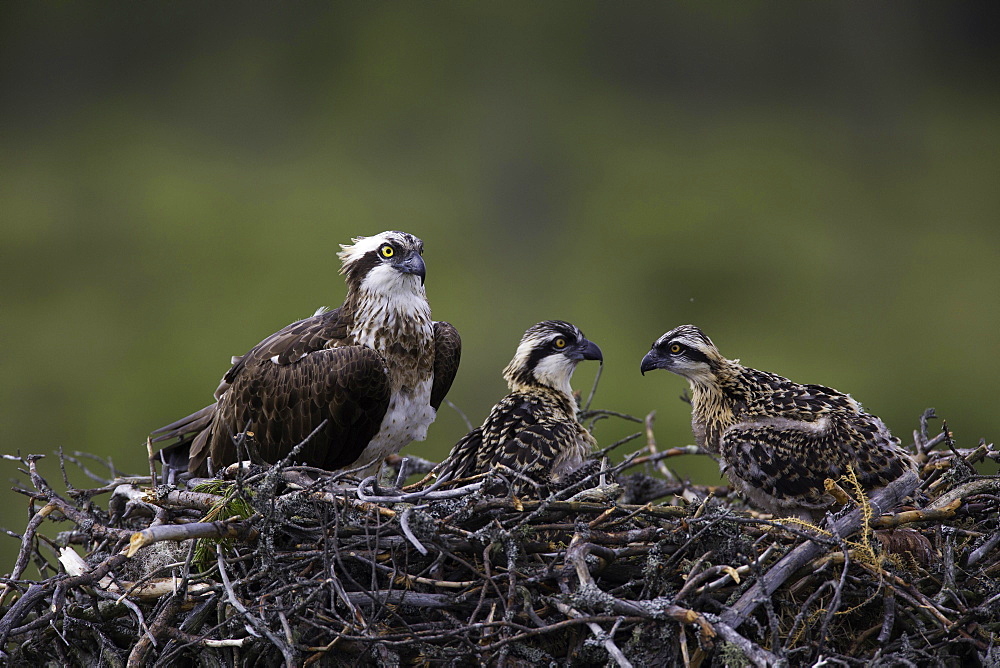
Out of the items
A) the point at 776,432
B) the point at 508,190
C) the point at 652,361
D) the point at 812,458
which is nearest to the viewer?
the point at 812,458

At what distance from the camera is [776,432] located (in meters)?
4.69

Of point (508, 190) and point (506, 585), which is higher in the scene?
point (508, 190)

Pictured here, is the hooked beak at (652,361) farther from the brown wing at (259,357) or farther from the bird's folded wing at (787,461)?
the brown wing at (259,357)

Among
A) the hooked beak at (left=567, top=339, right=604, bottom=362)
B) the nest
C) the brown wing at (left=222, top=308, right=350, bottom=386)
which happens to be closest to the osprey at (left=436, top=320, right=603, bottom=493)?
the hooked beak at (left=567, top=339, right=604, bottom=362)

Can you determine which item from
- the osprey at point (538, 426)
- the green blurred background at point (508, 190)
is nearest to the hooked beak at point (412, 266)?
the osprey at point (538, 426)

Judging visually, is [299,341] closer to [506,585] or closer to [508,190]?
[506,585]

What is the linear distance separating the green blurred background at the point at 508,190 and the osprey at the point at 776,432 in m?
7.58

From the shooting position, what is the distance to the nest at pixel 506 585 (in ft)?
11.9

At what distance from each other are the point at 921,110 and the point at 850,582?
21519 mm

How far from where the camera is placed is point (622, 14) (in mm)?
25516

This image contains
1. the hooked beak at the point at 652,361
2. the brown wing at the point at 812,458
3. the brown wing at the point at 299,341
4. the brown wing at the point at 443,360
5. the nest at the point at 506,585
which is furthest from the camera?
the brown wing at the point at 443,360

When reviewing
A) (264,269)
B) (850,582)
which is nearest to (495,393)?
(264,269)

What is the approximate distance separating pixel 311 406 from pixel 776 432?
2.05m

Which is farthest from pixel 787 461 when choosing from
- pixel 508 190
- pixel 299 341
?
pixel 508 190
